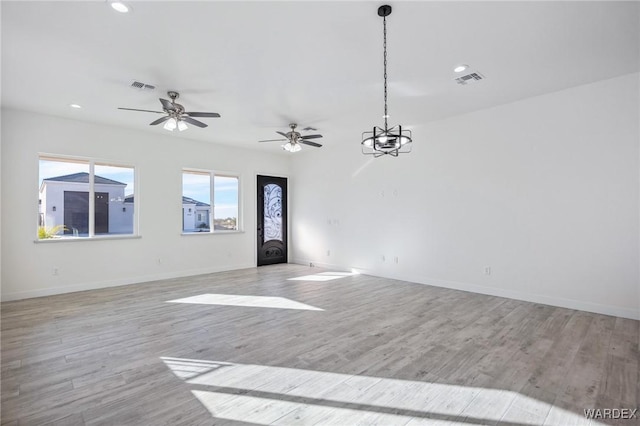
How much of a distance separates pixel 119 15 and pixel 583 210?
5.82m

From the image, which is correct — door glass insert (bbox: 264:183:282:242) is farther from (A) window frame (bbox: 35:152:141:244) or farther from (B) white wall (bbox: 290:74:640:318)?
(A) window frame (bbox: 35:152:141:244)

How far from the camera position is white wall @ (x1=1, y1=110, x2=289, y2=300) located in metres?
4.81

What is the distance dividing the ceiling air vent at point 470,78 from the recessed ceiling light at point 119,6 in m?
3.66

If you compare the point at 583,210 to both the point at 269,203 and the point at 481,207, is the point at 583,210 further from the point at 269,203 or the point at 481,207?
the point at 269,203

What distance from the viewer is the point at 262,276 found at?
6.54 metres

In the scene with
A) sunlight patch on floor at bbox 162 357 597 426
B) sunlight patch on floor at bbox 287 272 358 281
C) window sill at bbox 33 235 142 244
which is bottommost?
sunlight patch on floor at bbox 162 357 597 426

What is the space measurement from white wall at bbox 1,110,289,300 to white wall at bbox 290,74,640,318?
307cm

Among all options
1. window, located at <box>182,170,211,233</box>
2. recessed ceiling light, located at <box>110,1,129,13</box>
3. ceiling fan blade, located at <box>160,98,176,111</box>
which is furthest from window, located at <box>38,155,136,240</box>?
recessed ceiling light, located at <box>110,1,129,13</box>

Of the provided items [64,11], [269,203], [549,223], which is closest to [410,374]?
[549,223]

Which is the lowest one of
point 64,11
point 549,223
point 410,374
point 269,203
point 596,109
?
point 410,374

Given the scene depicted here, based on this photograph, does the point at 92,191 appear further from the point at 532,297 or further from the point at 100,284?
the point at 532,297

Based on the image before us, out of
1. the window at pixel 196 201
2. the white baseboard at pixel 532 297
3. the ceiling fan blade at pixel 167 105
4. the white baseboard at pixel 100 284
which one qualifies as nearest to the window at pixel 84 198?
the white baseboard at pixel 100 284

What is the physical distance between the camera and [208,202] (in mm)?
7117

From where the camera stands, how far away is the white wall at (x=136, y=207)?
4809 mm
